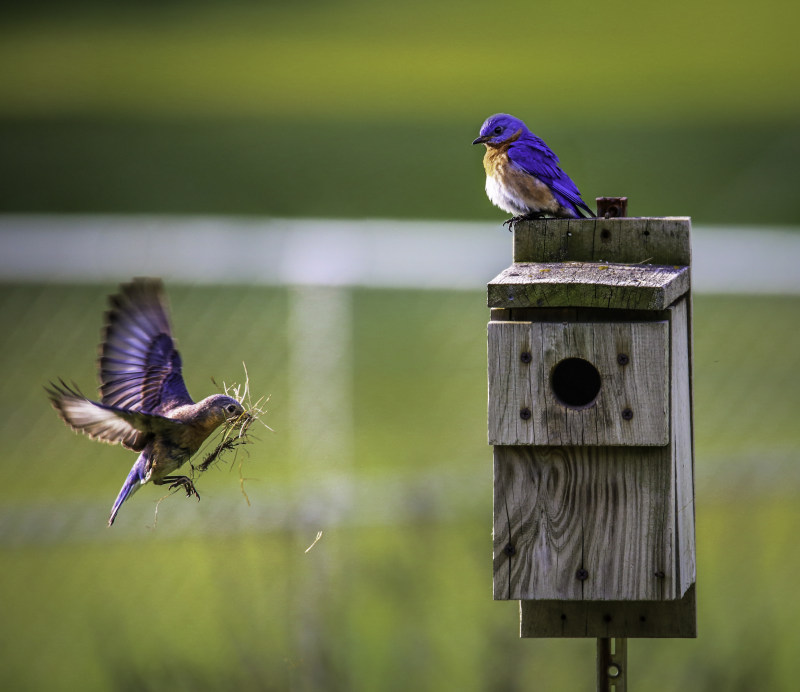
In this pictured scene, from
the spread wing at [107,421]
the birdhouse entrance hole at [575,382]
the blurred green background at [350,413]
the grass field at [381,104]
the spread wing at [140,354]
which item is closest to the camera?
the spread wing at [107,421]

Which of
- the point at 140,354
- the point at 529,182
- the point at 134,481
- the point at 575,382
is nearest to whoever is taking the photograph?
the point at 575,382

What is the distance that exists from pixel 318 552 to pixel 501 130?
2530mm

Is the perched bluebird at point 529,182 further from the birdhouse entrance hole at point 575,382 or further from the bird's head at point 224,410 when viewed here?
the bird's head at point 224,410

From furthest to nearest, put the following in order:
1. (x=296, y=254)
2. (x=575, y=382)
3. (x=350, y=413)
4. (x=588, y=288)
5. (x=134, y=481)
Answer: (x=296, y=254)
(x=350, y=413)
(x=134, y=481)
(x=575, y=382)
(x=588, y=288)

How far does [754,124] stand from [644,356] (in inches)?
668

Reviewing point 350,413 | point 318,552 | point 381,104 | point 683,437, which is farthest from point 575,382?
point 381,104

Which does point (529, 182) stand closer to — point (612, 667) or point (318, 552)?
point (612, 667)

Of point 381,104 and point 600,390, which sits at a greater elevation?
point 381,104

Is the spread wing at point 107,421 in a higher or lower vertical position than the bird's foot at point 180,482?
higher

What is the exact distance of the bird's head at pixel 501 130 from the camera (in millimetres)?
4398

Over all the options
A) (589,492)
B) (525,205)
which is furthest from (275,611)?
(589,492)

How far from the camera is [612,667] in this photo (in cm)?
326

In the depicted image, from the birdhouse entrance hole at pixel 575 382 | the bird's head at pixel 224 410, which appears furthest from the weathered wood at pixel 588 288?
the bird's head at pixel 224 410

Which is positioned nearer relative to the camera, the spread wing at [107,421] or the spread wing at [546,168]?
the spread wing at [107,421]
